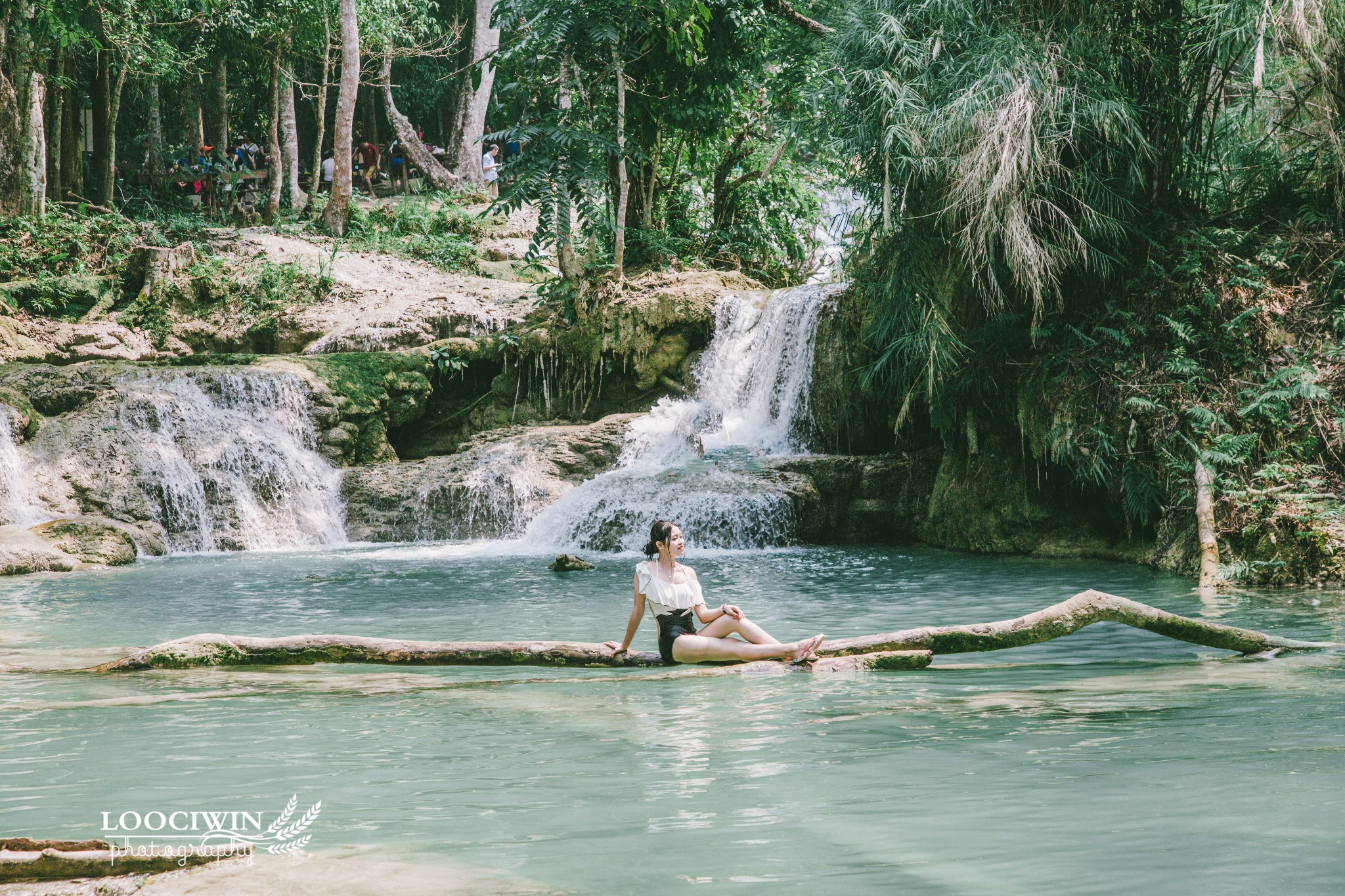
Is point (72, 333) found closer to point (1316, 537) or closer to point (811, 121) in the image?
point (811, 121)

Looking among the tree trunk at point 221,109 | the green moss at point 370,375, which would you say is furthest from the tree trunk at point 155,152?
the green moss at point 370,375

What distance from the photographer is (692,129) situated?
20.0 m

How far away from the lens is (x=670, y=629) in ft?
23.6

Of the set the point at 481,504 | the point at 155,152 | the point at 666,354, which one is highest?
the point at 155,152

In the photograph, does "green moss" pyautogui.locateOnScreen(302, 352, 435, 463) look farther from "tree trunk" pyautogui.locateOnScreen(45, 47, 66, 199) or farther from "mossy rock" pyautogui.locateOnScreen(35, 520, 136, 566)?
"tree trunk" pyautogui.locateOnScreen(45, 47, 66, 199)

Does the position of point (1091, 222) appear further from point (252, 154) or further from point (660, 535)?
point (252, 154)

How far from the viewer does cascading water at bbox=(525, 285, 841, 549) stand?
47.7 feet

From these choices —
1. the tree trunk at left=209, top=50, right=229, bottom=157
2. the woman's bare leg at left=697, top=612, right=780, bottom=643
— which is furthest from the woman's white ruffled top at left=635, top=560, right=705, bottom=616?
the tree trunk at left=209, top=50, right=229, bottom=157

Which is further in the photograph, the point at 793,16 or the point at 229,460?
the point at 793,16

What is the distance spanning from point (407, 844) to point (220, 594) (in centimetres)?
797

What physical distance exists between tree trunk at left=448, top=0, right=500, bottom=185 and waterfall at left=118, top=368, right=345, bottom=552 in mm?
14066

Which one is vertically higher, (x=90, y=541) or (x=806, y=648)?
(x=90, y=541)

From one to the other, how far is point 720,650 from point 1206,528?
5414 millimetres

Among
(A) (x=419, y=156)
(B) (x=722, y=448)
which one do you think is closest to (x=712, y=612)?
(B) (x=722, y=448)
